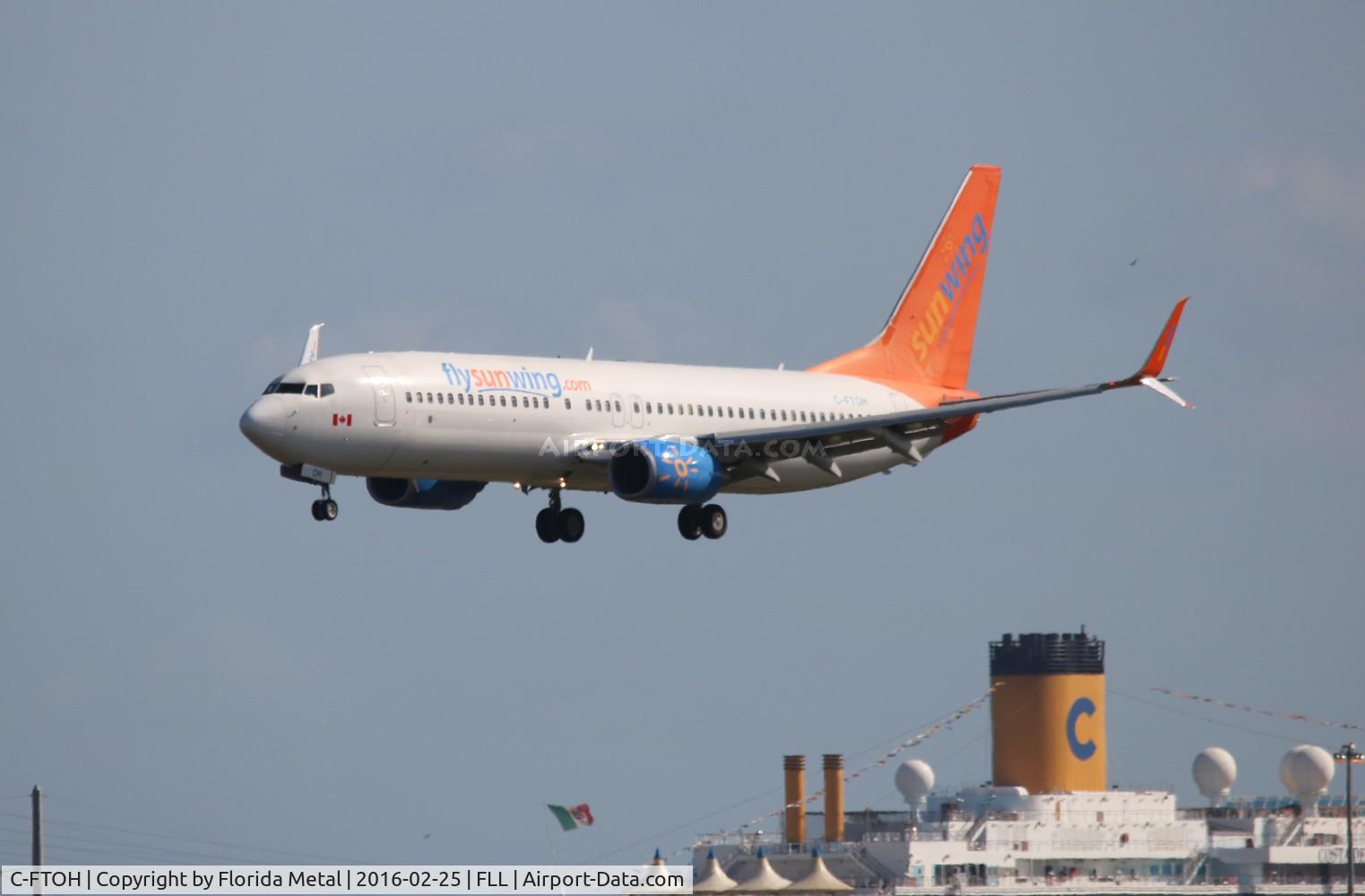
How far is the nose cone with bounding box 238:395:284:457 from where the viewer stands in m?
70.8

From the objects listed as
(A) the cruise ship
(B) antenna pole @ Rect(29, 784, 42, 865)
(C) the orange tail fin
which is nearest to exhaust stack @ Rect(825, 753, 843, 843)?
(A) the cruise ship

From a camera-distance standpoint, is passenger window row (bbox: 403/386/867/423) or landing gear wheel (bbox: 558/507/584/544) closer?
passenger window row (bbox: 403/386/867/423)

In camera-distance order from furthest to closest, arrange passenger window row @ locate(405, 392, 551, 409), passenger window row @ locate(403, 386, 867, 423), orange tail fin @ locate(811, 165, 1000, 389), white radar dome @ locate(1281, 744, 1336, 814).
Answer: white radar dome @ locate(1281, 744, 1336, 814) < orange tail fin @ locate(811, 165, 1000, 389) < passenger window row @ locate(403, 386, 867, 423) < passenger window row @ locate(405, 392, 551, 409)

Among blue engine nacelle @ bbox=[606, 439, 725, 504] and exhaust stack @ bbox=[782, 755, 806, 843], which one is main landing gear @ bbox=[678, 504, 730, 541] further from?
exhaust stack @ bbox=[782, 755, 806, 843]

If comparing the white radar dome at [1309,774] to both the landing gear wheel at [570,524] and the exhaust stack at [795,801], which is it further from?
the landing gear wheel at [570,524]

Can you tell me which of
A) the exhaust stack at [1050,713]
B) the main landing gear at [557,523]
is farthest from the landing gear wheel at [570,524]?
the exhaust stack at [1050,713]

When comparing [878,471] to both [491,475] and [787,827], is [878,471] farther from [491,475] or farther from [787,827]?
[787,827]

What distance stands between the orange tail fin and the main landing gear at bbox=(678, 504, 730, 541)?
990 cm

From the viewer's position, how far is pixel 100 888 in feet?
220

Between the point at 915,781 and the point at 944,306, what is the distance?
38842mm

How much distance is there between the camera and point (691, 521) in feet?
272

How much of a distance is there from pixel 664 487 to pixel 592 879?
30.7 m

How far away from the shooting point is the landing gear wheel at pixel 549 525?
8231 cm

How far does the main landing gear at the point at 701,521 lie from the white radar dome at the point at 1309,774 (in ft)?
170
